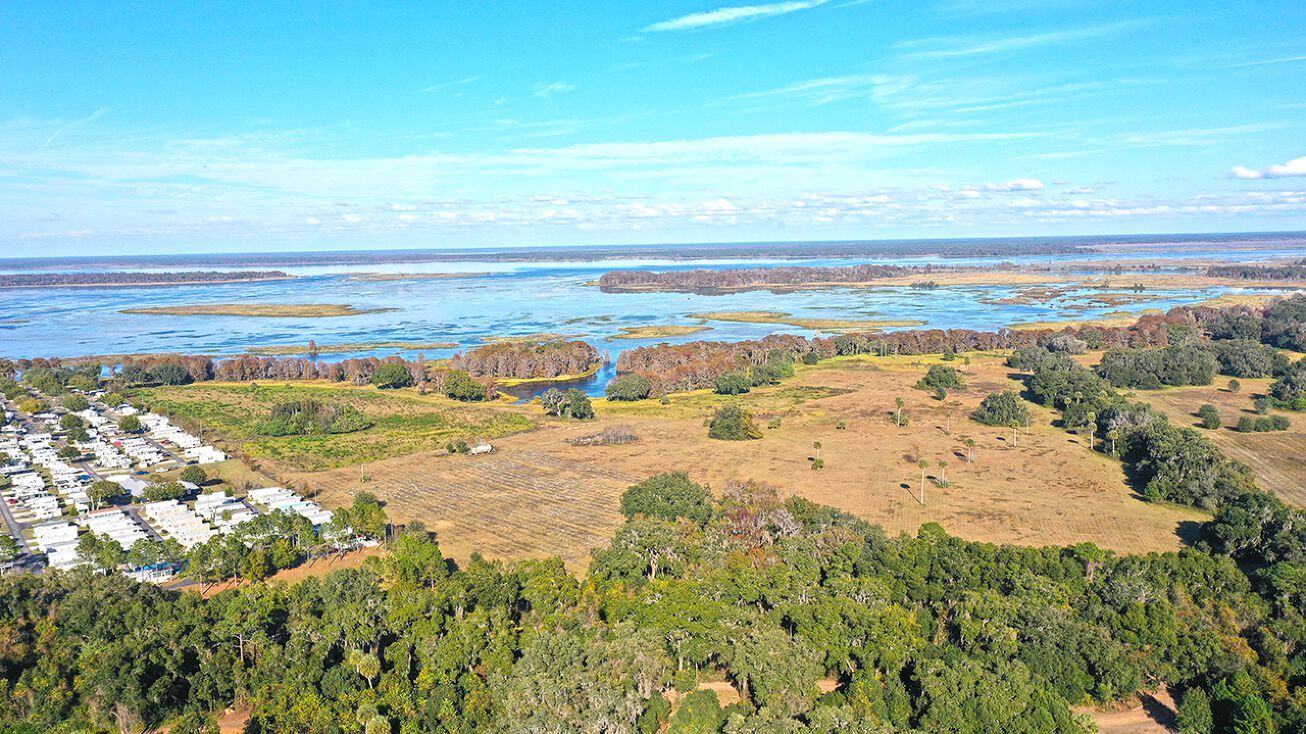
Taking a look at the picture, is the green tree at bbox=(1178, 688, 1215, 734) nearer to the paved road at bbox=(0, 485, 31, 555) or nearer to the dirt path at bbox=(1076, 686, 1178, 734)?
the dirt path at bbox=(1076, 686, 1178, 734)

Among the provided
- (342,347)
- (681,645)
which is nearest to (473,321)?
(342,347)

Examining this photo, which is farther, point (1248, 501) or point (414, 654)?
point (1248, 501)

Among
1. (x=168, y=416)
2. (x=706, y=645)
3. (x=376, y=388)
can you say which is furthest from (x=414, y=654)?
(x=376, y=388)

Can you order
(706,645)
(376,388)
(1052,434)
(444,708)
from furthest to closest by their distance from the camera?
(376,388)
(1052,434)
(706,645)
(444,708)

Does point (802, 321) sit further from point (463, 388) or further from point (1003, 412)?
point (1003, 412)

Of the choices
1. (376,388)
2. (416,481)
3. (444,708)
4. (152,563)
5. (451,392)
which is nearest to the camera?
(444,708)

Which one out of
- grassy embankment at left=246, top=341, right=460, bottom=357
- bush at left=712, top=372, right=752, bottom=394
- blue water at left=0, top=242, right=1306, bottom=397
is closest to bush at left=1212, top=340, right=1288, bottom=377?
blue water at left=0, top=242, right=1306, bottom=397

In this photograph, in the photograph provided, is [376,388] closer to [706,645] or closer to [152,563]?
[152,563]
